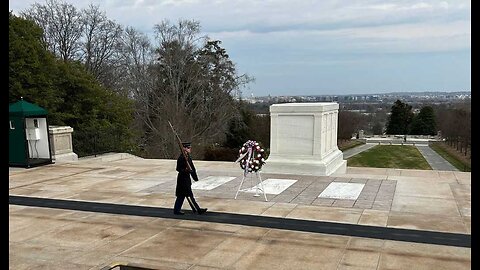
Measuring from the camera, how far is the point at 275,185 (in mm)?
12250

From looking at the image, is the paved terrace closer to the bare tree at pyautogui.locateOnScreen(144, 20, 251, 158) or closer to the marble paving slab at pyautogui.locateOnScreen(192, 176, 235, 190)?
the marble paving slab at pyautogui.locateOnScreen(192, 176, 235, 190)

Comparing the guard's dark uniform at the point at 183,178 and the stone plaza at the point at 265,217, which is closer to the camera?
the stone plaza at the point at 265,217

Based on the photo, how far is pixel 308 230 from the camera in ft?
25.9

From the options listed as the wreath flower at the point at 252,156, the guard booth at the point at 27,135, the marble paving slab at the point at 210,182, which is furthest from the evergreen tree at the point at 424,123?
the wreath flower at the point at 252,156

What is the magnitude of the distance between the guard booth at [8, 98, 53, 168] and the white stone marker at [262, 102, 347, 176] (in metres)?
8.09

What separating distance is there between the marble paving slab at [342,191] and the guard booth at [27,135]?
1029 cm

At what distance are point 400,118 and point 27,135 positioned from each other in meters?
79.6

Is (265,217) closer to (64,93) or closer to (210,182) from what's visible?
(210,182)

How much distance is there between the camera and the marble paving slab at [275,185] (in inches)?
448

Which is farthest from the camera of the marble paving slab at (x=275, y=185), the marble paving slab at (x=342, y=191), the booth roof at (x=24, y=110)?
the booth roof at (x=24, y=110)

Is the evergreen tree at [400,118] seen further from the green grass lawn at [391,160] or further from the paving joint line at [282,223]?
the paving joint line at [282,223]

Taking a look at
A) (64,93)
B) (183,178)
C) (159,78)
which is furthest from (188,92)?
(183,178)

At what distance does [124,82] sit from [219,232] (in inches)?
1311
